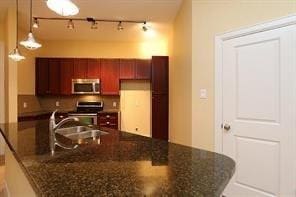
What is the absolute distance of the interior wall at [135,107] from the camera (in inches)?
257

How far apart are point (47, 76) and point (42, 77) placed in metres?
0.12

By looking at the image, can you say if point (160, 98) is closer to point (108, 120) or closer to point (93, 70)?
point (108, 120)

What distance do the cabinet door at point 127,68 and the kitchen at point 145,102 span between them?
0.08 ft

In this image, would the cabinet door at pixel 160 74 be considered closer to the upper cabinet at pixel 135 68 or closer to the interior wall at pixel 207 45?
the upper cabinet at pixel 135 68

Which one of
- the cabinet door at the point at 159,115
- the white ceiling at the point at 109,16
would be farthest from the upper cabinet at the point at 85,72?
the cabinet door at the point at 159,115

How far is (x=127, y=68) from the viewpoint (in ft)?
21.2

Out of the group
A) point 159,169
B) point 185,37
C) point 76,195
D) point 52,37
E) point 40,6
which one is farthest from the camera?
point 52,37

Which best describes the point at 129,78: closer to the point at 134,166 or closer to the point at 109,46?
the point at 109,46

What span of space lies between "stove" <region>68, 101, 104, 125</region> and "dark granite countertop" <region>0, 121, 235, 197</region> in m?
4.25

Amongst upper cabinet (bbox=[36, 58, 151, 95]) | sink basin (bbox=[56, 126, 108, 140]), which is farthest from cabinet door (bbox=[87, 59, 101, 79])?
sink basin (bbox=[56, 126, 108, 140])

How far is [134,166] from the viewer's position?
1.22 metres

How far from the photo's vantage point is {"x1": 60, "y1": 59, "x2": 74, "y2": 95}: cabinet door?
6.34m

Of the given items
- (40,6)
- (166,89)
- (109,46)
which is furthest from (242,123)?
(109,46)

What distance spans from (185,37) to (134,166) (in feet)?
9.84
